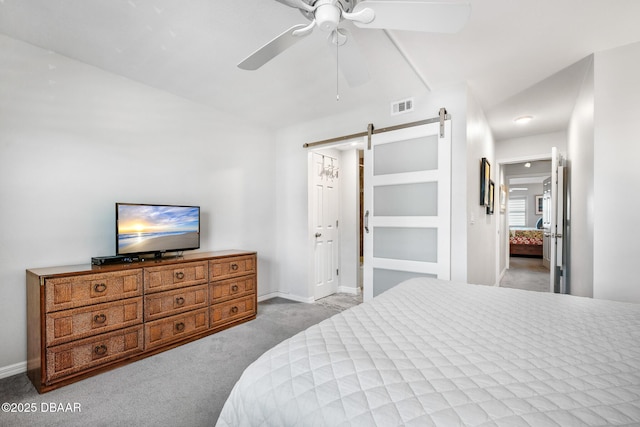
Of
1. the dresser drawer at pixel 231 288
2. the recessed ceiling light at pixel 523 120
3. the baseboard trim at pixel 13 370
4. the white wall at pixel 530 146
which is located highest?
the recessed ceiling light at pixel 523 120

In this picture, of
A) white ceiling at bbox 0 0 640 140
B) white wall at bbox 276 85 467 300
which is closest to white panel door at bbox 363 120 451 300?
white wall at bbox 276 85 467 300

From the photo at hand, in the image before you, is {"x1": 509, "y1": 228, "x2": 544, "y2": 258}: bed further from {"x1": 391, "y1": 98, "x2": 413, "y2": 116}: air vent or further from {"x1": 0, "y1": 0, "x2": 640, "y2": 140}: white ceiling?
{"x1": 391, "y1": 98, "x2": 413, "y2": 116}: air vent

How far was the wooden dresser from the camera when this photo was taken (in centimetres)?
194

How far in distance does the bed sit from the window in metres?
2.24

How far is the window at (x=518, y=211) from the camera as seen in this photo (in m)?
10.6

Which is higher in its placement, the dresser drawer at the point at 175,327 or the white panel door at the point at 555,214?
the white panel door at the point at 555,214

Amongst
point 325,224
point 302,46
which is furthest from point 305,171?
point 302,46

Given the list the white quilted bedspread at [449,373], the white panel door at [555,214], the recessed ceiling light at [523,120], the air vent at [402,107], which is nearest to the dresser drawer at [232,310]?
the white quilted bedspread at [449,373]

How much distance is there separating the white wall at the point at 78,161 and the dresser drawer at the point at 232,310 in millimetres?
743

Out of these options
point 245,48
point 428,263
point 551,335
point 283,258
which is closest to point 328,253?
point 283,258

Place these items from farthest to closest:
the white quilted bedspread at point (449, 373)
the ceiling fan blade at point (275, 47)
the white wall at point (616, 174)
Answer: the white wall at point (616, 174)
the ceiling fan blade at point (275, 47)
the white quilted bedspread at point (449, 373)

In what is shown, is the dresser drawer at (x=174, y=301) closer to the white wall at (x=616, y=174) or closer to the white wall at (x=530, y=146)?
the white wall at (x=616, y=174)

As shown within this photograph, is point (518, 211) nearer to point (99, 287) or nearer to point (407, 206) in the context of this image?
point (407, 206)

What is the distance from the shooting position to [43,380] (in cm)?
188
